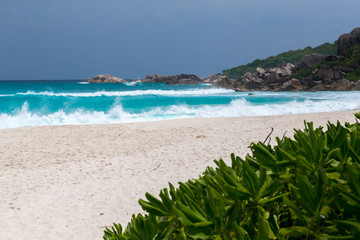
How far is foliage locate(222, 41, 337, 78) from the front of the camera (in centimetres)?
6897

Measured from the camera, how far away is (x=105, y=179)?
579cm

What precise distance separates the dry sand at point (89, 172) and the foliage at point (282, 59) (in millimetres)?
63623

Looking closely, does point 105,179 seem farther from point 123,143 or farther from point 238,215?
point 238,215

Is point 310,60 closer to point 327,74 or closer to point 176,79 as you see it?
point 327,74

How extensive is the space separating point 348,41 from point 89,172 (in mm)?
48745

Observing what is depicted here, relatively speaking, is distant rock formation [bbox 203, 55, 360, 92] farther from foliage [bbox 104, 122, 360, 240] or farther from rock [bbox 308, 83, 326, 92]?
foliage [bbox 104, 122, 360, 240]

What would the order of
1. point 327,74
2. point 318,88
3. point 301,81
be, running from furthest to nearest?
point 301,81 → point 327,74 → point 318,88

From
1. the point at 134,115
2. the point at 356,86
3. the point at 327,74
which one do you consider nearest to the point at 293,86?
the point at 327,74

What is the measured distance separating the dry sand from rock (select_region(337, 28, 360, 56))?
42597 millimetres

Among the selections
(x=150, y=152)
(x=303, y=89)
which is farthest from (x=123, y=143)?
(x=303, y=89)

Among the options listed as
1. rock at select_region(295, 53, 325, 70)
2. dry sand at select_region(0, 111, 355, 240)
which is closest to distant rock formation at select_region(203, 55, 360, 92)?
rock at select_region(295, 53, 325, 70)

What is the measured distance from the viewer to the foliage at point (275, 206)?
0.56 m

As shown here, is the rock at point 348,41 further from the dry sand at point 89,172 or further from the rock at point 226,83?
the dry sand at point 89,172

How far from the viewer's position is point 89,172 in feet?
20.4
